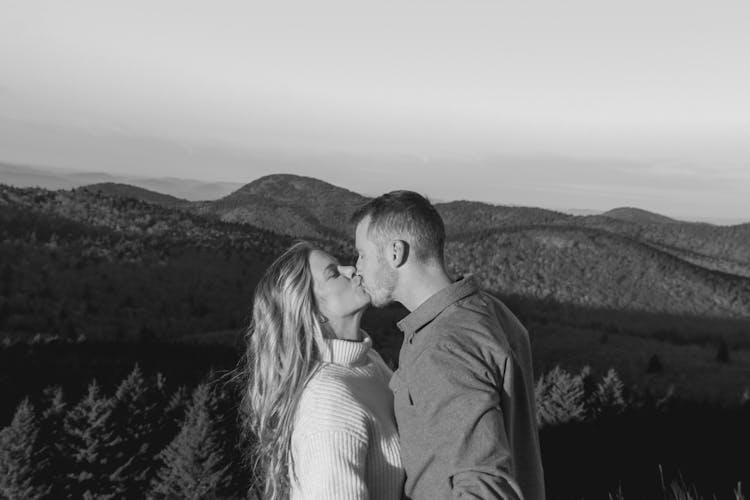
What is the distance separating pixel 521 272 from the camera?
260ft

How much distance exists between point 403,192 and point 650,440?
2251 cm

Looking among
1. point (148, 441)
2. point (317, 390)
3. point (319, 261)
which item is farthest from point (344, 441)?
point (148, 441)

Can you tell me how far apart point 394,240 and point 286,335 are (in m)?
0.84

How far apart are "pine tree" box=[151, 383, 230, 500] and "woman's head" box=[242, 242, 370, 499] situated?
16.9 meters

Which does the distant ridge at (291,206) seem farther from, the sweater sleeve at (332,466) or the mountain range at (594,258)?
the sweater sleeve at (332,466)

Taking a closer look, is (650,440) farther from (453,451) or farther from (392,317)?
(392,317)

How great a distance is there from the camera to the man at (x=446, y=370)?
3.26 meters

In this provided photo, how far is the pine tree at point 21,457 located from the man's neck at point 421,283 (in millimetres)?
16754

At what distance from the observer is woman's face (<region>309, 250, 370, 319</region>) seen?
14.3 ft

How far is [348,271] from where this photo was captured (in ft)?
14.5

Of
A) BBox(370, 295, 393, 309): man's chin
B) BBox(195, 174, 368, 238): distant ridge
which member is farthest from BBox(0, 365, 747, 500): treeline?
BBox(195, 174, 368, 238): distant ridge

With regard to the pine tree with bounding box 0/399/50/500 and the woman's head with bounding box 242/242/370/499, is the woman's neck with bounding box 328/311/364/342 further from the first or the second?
the pine tree with bounding box 0/399/50/500

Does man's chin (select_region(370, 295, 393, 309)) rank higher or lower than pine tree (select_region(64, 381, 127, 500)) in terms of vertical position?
higher

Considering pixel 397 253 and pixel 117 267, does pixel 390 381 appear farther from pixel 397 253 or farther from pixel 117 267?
pixel 117 267
